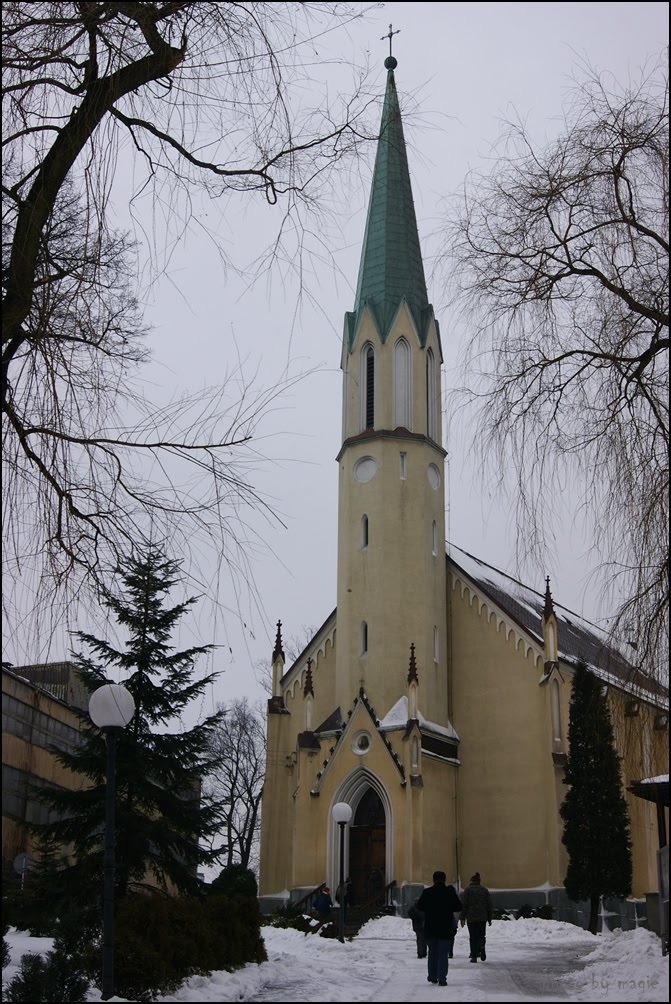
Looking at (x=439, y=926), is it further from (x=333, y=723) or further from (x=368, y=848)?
(x=333, y=723)

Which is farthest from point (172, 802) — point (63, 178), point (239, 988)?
point (63, 178)

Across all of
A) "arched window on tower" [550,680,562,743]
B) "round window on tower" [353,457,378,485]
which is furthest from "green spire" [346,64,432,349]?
"arched window on tower" [550,680,562,743]

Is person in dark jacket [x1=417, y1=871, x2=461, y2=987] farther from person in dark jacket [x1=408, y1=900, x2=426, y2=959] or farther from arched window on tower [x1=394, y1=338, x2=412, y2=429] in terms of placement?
arched window on tower [x1=394, y1=338, x2=412, y2=429]

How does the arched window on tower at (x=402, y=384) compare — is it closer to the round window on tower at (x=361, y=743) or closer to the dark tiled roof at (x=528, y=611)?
the dark tiled roof at (x=528, y=611)

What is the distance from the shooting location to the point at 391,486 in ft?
126

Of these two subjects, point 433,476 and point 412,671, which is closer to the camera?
point 412,671

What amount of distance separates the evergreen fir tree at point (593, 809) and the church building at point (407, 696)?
296cm

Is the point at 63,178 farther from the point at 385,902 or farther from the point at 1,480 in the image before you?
the point at 385,902

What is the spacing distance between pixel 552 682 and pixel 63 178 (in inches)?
1167

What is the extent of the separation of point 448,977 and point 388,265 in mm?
31728

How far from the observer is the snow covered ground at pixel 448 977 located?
11.4 metres

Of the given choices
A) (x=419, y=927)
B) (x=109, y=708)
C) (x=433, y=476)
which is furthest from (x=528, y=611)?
(x=109, y=708)

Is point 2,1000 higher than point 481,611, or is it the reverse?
point 481,611

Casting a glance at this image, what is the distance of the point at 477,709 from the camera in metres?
36.9
